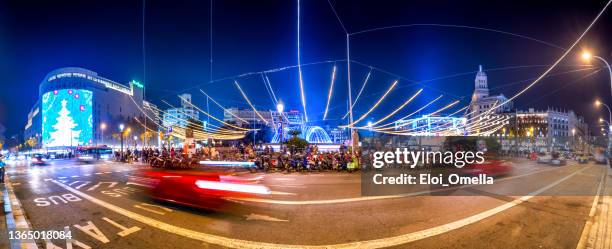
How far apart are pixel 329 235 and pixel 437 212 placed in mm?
3640

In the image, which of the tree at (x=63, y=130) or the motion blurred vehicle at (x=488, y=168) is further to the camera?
the tree at (x=63, y=130)

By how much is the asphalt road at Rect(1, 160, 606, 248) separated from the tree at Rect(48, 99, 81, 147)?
91.7 m

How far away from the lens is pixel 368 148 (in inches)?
874

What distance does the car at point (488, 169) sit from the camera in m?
16.0

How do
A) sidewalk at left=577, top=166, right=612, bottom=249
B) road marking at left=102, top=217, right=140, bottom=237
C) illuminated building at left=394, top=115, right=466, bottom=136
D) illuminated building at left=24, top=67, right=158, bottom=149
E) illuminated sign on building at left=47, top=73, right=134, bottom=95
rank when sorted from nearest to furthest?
sidewalk at left=577, top=166, right=612, bottom=249, road marking at left=102, top=217, right=140, bottom=237, illuminated building at left=394, top=115, right=466, bottom=136, illuminated building at left=24, top=67, right=158, bottom=149, illuminated sign on building at left=47, top=73, right=134, bottom=95

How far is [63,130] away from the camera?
279ft

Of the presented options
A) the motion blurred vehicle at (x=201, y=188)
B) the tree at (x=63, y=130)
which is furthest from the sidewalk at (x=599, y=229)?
the tree at (x=63, y=130)

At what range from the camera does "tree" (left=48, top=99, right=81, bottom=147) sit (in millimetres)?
84500

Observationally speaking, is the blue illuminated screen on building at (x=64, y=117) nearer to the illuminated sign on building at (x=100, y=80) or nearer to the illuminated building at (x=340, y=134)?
the illuminated sign on building at (x=100, y=80)

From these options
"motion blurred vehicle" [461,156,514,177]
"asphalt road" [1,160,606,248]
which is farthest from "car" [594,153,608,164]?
"asphalt road" [1,160,606,248]

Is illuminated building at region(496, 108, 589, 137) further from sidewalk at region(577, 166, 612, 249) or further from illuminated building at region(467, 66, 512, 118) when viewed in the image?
sidewalk at region(577, 166, 612, 249)

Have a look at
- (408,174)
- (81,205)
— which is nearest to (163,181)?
(81,205)

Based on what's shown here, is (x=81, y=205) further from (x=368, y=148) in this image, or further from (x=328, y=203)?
(x=368, y=148)

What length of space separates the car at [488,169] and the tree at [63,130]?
99.7m
